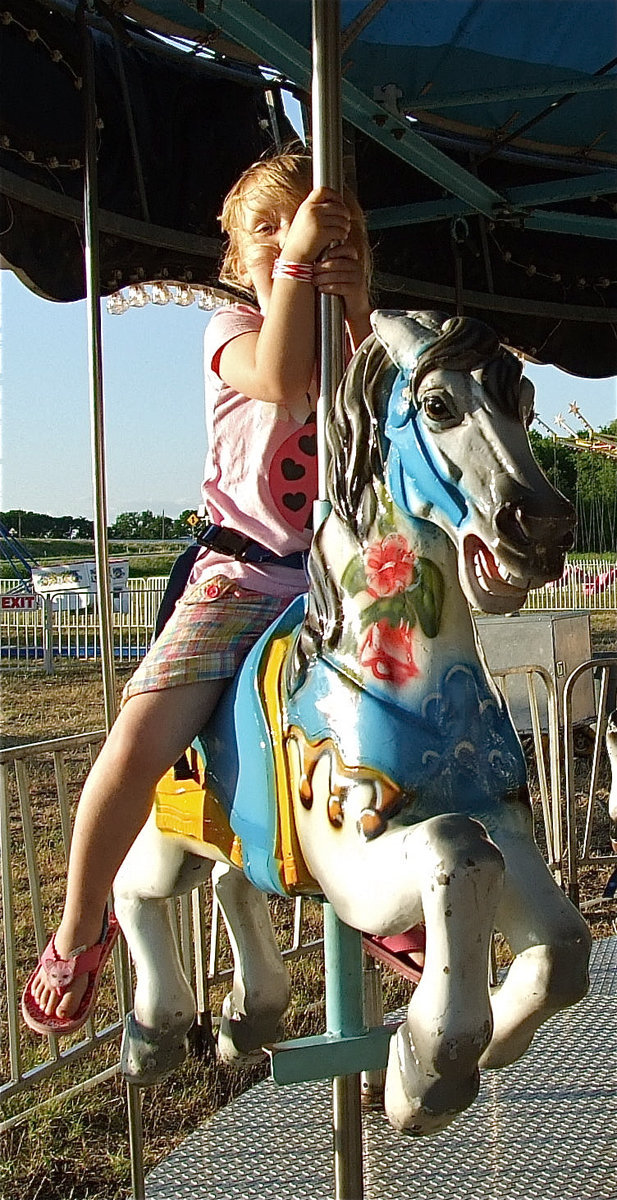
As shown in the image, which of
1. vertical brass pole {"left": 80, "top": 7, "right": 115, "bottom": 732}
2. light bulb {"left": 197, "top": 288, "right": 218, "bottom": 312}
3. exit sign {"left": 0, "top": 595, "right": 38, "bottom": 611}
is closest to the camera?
vertical brass pole {"left": 80, "top": 7, "right": 115, "bottom": 732}

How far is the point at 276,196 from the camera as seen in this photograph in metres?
1.25

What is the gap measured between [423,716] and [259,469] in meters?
0.39

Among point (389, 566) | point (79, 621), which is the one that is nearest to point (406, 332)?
point (389, 566)

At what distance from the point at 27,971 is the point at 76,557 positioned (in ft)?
44.3

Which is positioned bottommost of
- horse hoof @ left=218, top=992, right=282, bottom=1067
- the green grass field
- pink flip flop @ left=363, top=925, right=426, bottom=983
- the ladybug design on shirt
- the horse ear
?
the green grass field

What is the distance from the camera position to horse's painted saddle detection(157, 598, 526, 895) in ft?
3.07

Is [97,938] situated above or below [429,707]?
below

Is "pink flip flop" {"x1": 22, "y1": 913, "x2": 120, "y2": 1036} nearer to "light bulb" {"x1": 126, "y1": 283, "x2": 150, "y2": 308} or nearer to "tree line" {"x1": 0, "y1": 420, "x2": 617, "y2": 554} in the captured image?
"light bulb" {"x1": 126, "y1": 283, "x2": 150, "y2": 308}

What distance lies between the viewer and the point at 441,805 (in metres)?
0.94

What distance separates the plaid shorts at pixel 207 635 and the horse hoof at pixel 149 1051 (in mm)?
414

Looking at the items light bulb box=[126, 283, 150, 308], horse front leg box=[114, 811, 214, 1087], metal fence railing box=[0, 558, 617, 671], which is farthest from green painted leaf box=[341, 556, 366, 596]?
metal fence railing box=[0, 558, 617, 671]

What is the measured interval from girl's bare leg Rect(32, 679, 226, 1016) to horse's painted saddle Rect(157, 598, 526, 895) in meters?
0.05

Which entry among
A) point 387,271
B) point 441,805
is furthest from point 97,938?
point 387,271

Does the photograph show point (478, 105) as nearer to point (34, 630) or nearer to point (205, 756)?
point (205, 756)
